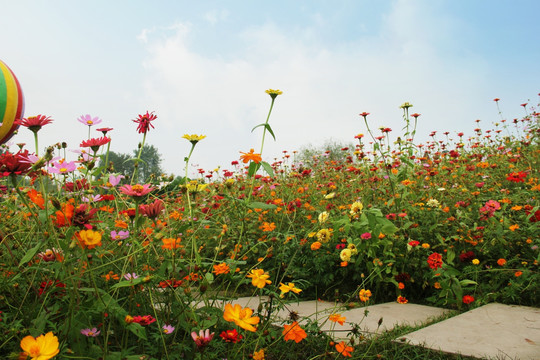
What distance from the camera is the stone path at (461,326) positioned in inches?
54.9

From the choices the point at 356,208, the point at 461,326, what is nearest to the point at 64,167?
the point at 356,208

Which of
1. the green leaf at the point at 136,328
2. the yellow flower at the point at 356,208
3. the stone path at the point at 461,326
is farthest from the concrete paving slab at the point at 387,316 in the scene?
the green leaf at the point at 136,328

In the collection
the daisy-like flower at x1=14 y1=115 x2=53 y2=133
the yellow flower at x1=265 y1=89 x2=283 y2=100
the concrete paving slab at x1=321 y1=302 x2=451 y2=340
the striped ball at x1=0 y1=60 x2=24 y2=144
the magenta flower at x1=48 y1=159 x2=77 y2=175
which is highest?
the striped ball at x1=0 y1=60 x2=24 y2=144

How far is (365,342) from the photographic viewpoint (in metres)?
1.46

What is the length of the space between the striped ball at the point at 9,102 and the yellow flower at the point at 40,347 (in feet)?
12.9

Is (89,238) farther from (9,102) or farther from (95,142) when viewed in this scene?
(9,102)

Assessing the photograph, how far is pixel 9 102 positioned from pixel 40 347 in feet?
14.0

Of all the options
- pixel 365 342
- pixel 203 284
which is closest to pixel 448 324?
pixel 365 342

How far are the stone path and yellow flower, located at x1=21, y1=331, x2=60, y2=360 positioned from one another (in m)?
0.57

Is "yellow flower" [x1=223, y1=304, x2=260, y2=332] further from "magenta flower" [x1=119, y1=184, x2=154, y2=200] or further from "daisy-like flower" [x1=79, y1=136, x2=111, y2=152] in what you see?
"daisy-like flower" [x1=79, y1=136, x2=111, y2=152]

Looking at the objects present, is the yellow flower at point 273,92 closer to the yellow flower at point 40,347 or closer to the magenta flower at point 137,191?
the magenta flower at point 137,191

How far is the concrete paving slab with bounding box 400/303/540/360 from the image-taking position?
1.39 metres

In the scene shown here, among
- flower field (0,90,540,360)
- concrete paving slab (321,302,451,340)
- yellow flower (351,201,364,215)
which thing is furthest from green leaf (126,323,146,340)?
yellow flower (351,201,364,215)

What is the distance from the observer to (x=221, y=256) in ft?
10.2
